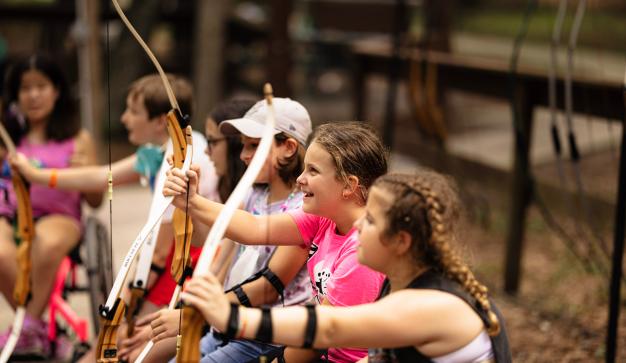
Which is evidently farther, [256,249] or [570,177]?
[570,177]

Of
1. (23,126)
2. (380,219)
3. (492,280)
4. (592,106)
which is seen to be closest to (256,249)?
(380,219)

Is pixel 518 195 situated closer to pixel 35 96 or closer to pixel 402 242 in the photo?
pixel 35 96

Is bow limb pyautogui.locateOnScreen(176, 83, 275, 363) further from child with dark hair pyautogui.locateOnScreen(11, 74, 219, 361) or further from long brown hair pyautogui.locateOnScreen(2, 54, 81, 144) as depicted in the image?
long brown hair pyautogui.locateOnScreen(2, 54, 81, 144)

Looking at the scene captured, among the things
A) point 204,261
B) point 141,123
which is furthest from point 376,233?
point 141,123

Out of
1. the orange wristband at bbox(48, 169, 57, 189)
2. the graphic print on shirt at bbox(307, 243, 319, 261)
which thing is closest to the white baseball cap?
the graphic print on shirt at bbox(307, 243, 319, 261)

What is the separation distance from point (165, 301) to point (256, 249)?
553 millimetres

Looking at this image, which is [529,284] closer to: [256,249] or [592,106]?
[592,106]

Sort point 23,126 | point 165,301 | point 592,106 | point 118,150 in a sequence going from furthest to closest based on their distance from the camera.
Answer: point 118,150 < point 592,106 < point 23,126 < point 165,301

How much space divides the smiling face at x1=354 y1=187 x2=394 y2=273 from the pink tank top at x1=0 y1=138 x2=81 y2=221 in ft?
6.92

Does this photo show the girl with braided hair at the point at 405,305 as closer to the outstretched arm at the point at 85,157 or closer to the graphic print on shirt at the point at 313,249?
the graphic print on shirt at the point at 313,249

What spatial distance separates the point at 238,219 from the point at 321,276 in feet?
0.85

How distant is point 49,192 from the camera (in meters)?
3.59

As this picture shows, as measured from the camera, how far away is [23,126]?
368 cm

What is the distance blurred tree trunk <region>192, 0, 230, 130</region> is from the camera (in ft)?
27.2
